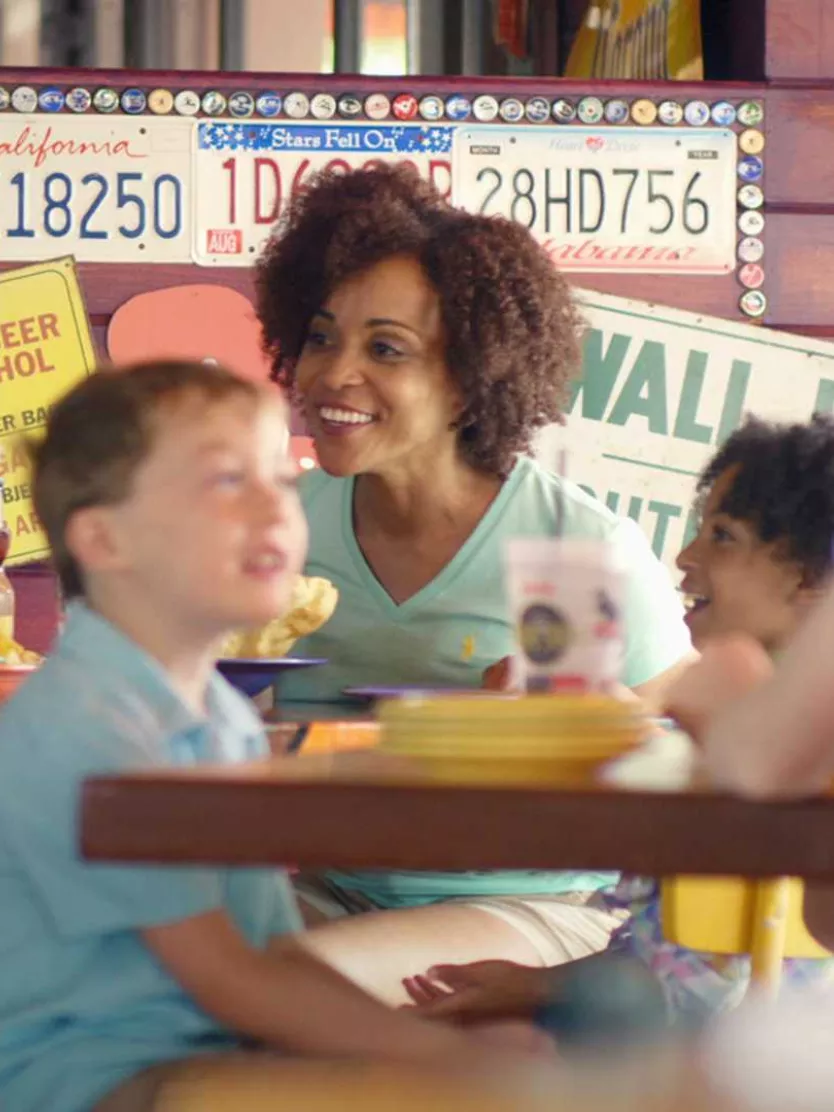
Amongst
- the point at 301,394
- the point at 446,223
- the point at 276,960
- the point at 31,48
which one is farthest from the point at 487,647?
the point at 31,48

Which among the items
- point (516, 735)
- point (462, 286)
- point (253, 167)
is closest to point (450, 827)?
point (516, 735)

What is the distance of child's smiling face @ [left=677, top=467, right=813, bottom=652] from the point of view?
198 cm

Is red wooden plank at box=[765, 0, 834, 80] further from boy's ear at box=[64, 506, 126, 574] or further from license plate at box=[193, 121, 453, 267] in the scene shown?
boy's ear at box=[64, 506, 126, 574]

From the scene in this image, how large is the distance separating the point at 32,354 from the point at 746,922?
100 inches

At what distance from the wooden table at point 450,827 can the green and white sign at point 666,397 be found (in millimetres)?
2991

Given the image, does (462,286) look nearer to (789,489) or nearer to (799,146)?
(789,489)

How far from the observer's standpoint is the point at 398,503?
251cm

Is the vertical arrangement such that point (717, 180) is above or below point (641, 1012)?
above

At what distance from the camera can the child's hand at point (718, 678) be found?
1.20 meters

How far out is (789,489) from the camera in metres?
2.14

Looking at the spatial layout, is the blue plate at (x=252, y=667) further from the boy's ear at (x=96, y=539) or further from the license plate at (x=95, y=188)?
the license plate at (x=95, y=188)

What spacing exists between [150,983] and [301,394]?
4.81ft

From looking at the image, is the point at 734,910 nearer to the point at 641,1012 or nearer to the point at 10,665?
the point at 641,1012

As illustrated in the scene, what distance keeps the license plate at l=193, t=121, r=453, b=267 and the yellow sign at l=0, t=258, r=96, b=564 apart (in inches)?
11.5
